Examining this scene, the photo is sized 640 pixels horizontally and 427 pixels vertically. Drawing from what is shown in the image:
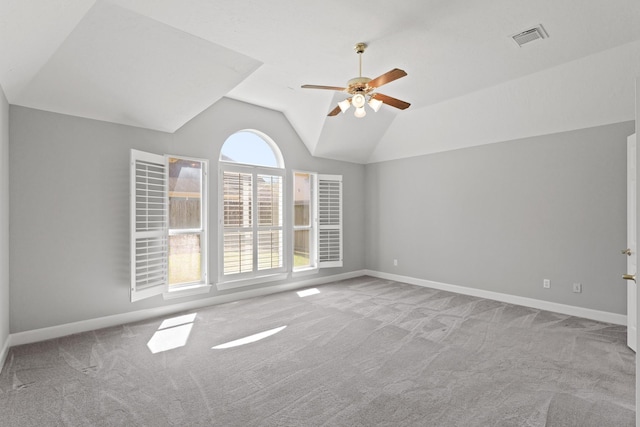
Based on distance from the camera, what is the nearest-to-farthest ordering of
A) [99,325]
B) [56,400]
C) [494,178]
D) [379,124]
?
[56,400]
[99,325]
[494,178]
[379,124]

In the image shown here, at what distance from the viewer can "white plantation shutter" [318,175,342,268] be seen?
592 centimetres

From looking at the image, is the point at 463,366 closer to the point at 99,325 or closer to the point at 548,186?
the point at 548,186

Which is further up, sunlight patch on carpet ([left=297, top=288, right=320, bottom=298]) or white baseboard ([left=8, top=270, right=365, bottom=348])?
white baseboard ([left=8, top=270, right=365, bottom=348])

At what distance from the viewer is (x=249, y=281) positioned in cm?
491

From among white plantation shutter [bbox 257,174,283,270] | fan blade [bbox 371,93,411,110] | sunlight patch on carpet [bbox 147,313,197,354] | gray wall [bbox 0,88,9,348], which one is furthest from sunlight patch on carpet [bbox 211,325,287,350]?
fan blade [bbox 371,93,411,110]

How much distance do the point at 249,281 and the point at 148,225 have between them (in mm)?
1742

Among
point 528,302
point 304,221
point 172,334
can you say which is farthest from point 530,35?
point 172,334

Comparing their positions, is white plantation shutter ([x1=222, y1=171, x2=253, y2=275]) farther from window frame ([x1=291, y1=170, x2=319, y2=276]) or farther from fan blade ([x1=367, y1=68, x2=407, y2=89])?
fan blade ([x1=367, y1=68, x2=407, y2=89])

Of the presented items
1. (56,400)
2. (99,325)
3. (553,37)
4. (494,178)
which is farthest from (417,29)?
(99,325)

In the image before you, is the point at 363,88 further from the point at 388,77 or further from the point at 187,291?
the point at 187,291

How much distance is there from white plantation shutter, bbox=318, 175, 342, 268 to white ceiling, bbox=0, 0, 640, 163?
174 centimetres

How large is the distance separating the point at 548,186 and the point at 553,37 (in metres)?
2.11

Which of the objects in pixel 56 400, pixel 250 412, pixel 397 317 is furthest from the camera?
pixel 397 317

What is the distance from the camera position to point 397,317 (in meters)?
4.01
